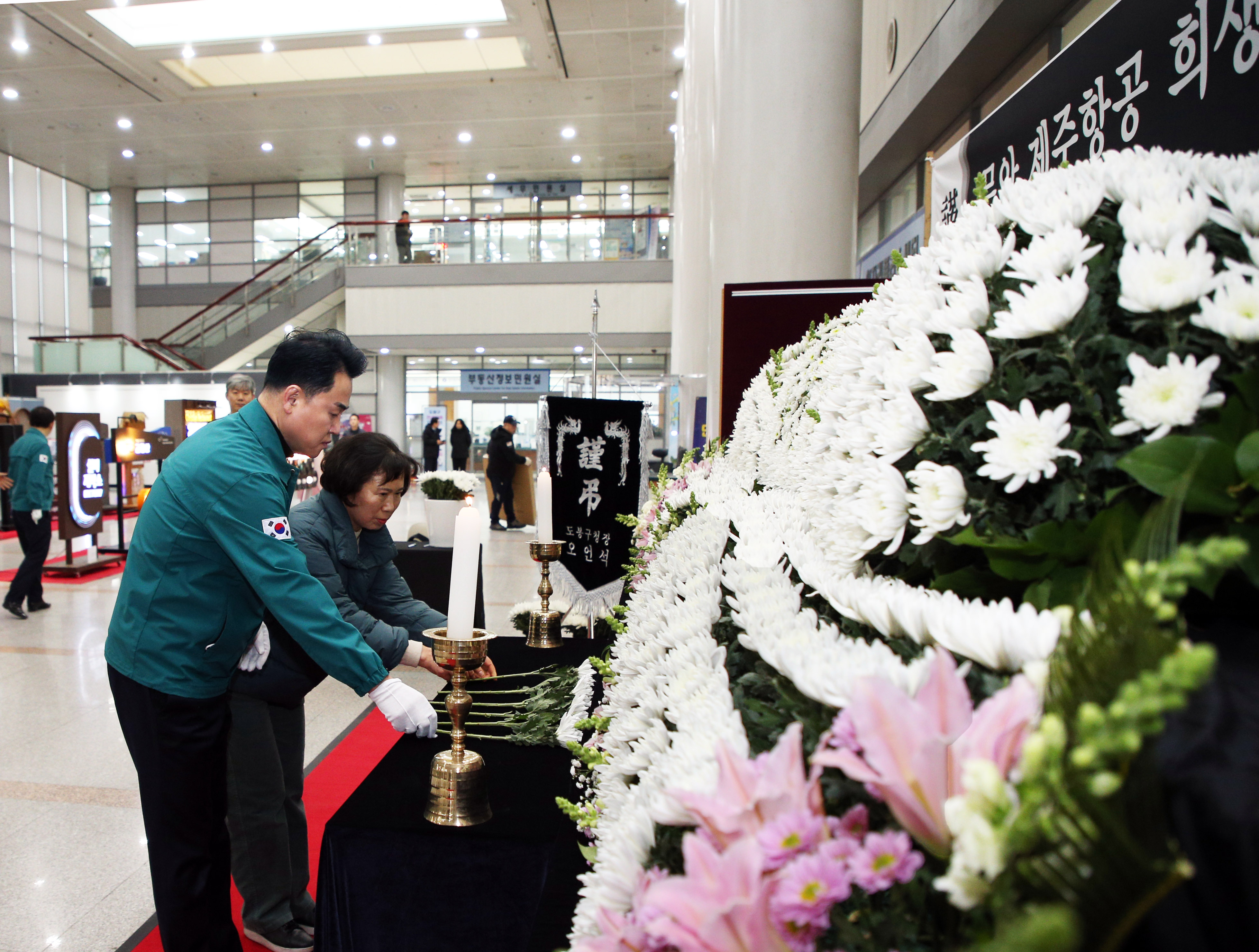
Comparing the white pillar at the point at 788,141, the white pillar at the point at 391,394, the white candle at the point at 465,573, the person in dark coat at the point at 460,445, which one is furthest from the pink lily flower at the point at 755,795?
the white pillar at the point at 391,394

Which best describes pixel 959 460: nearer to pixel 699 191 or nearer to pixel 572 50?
pixel 699 191

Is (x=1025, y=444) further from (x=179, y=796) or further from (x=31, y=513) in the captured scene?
(x=31, y=513)

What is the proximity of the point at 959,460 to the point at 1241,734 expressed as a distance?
12.9 inches

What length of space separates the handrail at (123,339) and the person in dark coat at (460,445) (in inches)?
236

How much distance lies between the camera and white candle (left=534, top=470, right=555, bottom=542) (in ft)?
7.60

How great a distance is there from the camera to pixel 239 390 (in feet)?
15.8

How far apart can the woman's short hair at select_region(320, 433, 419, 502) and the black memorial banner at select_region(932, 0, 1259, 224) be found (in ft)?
5.20

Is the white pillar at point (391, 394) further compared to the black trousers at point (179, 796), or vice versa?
the white pillar at point (391, 394)

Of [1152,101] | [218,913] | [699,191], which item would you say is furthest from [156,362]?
[1152,101]

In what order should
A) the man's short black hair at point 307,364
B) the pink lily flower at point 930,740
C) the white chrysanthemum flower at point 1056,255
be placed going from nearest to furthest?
the pink lily flower at point 930,740 < the white chrysanthemum flower at point 1056,255 < the man's short black hair at point 307,364

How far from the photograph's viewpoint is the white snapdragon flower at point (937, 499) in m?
0.63

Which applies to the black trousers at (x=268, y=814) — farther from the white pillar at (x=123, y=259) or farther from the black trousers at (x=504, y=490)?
the white pillar at (x=123, y=259)

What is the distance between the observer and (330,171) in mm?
18094

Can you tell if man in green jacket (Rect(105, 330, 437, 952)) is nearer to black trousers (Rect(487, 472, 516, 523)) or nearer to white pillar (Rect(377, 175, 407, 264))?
black trousers (Rect(487, 472, 516, 523))
